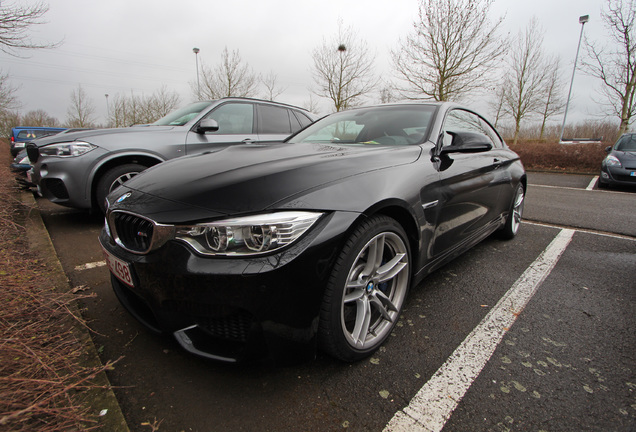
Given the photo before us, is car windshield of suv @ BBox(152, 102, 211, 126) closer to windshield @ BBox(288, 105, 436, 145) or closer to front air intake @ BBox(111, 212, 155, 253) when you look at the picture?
windshield @ BBox(288, 105, 436, 145)

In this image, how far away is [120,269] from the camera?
154 cm

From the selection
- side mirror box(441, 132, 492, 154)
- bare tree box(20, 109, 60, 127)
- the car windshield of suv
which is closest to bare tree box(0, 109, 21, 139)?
bare tree box(20, 109, 60, 127)

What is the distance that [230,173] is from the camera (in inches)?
63.3

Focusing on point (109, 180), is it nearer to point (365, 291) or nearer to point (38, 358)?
point (38, 358)

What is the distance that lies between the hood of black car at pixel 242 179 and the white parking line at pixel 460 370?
1046 mm

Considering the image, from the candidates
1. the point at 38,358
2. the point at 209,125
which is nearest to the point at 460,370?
the point at 38,358

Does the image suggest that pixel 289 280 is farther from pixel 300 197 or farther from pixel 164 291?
pixel 164 291

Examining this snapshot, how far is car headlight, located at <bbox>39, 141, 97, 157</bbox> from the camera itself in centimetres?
360

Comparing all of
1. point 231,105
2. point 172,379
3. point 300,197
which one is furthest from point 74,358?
point 231,105

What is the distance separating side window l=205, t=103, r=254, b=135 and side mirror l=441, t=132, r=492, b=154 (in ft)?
10.8

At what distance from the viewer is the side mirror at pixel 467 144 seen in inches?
86.7

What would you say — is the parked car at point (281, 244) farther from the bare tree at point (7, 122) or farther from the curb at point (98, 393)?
the bare tree at point (7, 122)

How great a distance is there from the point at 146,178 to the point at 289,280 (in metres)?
1.15

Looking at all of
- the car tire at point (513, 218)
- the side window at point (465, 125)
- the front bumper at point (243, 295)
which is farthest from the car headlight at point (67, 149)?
the car tire at point (513, 218)
